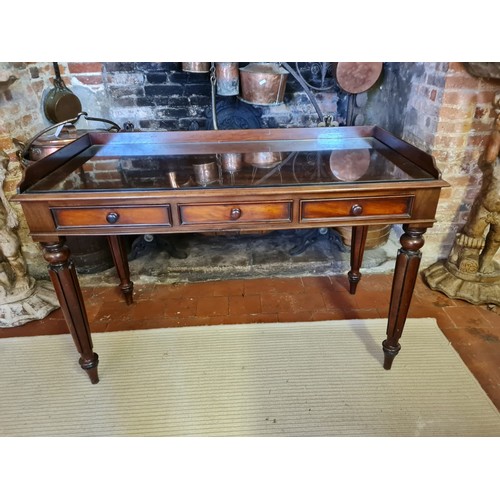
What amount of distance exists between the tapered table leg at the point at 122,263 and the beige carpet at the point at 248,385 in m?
0.27

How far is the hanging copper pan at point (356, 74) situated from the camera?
2367 millimetres

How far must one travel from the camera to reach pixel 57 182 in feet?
4.73

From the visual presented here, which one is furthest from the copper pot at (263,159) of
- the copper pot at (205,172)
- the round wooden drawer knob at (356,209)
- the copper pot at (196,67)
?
the copper pot at (196,67)

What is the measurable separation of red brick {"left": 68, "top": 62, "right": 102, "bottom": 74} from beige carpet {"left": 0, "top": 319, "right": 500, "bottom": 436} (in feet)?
5.50

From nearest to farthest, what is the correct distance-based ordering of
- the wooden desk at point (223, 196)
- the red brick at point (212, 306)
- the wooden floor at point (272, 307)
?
the wooden desk at point (223, 196) < the wooden floor at point (272, 307) < the red brick at point (212, 306)

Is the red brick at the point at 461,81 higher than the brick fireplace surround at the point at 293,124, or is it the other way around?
the red brick at the point at 461,81

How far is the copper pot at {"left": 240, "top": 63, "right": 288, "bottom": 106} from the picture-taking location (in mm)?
2236

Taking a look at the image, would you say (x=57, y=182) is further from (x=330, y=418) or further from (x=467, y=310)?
(x=467, y=310)

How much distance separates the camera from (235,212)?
140 centimetres

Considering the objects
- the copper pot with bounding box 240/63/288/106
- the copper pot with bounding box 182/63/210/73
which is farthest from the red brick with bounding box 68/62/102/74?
the copper pot with bounding box 240/63/288/106

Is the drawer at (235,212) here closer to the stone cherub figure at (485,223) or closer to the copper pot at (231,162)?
the copper pot at (231,162)

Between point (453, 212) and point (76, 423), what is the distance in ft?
7.44

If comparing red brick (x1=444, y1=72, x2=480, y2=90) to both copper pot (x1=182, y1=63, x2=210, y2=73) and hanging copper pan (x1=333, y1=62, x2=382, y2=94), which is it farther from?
copper pot (x1=182, y1=63, x2=210, y2=73)

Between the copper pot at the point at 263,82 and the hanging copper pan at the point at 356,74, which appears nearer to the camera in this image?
the copper pot at the point at 263,82
